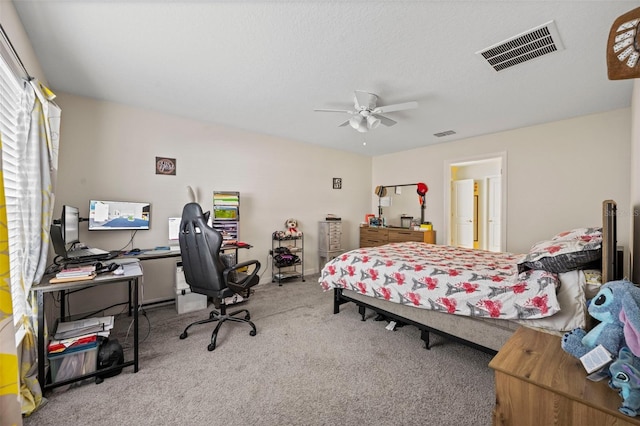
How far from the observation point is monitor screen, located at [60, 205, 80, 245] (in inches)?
82.4

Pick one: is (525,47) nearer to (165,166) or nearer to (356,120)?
(356,120)

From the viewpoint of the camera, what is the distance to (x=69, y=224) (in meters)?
2.23

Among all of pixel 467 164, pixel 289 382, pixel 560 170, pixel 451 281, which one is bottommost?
pixel 289 382

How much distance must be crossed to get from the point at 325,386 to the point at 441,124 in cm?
366

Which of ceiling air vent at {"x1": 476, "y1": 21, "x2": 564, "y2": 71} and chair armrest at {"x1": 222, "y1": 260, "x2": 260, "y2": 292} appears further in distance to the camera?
chair armrest at {"x1": 222, "y1": 260, "x2": 260, "y2": 292}

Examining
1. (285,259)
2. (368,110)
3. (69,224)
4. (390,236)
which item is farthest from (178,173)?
(390,236)

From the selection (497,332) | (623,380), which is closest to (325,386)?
(497,332)

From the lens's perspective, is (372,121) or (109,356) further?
(372,121)

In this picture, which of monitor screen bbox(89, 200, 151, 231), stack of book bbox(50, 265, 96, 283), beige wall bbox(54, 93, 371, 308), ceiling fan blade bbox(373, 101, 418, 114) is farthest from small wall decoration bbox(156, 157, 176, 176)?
ceiling fan blade bbox(373, 101, 418, 114)

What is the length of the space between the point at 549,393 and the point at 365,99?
259 centimetres

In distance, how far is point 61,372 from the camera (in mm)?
1787

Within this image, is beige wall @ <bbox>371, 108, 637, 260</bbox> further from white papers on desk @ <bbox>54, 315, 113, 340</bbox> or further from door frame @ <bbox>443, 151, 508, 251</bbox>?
white papers on desk @ <bbox>54, 315, 113, 340</bbox>

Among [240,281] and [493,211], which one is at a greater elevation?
[493,211]

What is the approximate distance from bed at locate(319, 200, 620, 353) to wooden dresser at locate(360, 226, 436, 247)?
1.94 m
